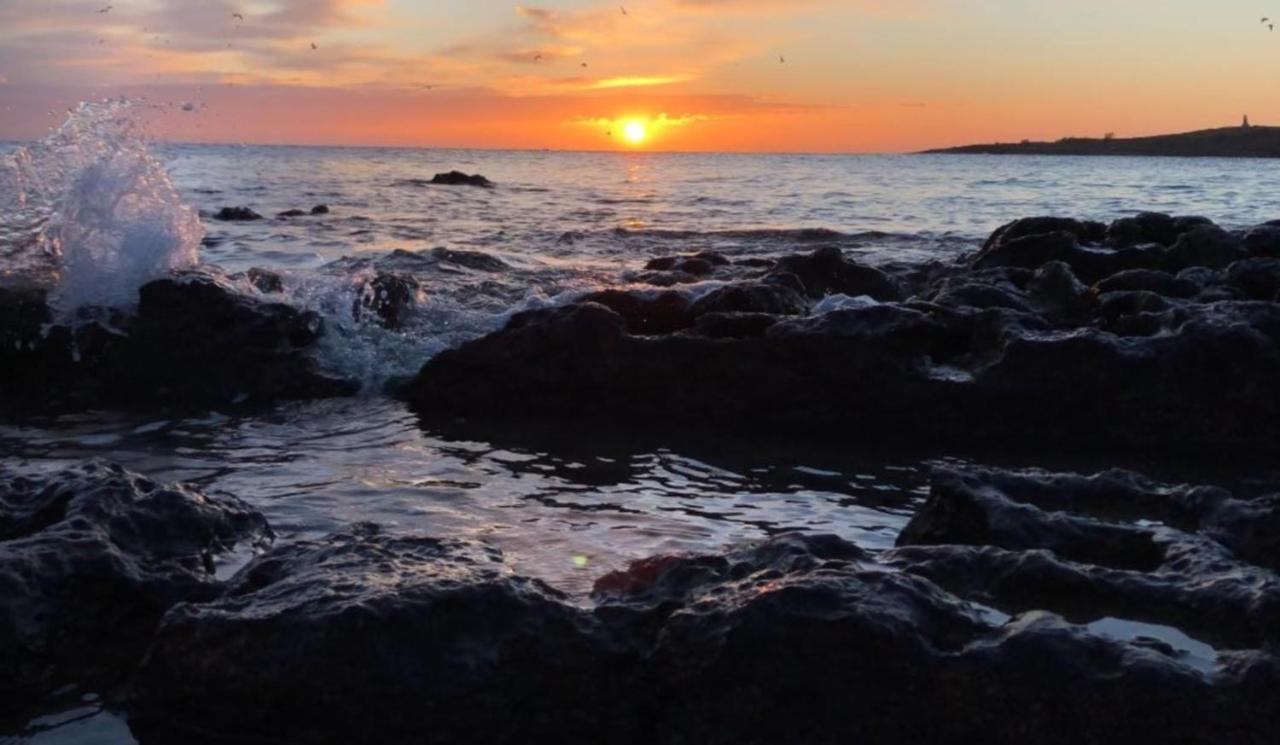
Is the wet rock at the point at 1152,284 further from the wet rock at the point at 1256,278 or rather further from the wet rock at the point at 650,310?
the wet rock at the point at 650,310

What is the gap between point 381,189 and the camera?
40.9 meters

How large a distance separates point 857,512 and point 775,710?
2.32m

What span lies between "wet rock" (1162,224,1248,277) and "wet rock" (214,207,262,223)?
18.2m

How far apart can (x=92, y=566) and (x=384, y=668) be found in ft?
4.10

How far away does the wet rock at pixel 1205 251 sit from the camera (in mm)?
10430

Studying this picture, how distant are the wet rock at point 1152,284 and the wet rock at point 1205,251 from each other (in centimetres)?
192

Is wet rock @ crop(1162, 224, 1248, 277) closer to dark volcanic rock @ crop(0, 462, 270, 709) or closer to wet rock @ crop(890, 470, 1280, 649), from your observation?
wet rock @ crop(890, 470, 1280, 649)

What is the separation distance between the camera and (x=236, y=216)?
24.0 metres

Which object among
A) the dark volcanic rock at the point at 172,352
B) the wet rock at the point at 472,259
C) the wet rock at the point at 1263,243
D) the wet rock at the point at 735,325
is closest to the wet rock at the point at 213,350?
the dark volcanic rock at the point at 172,352

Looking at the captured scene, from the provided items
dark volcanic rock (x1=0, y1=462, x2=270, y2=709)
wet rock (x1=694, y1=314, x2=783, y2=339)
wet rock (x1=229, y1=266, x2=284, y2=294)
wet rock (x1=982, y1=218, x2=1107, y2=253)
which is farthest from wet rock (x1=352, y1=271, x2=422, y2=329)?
wet rock (x1=982, y1=218, x2=1107, y2=253)

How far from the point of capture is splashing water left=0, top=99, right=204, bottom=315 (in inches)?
351

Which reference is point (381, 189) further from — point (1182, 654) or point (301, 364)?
point (1182, 654)

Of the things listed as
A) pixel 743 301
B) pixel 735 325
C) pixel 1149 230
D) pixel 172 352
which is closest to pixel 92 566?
pixel 735 325

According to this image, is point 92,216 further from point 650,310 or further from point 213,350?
point 650,310
